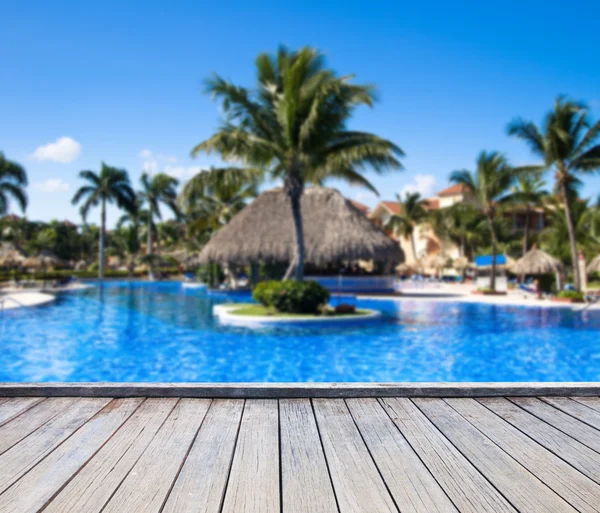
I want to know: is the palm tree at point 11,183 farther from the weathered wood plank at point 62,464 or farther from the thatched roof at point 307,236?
the weathered wood plank at point 62,464

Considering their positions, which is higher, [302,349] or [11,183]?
[11,183]

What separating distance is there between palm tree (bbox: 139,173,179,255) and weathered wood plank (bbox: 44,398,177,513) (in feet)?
138

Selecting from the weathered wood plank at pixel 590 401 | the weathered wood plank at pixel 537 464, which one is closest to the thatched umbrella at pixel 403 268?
the weathered wood plank at pixel 590 401

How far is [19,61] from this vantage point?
12.8 metres

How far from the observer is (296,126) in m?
14.9

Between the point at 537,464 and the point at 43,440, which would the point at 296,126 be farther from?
the point at 537,464

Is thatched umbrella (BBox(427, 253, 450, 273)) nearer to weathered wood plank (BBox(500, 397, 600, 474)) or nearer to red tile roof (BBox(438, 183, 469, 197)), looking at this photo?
red tile roof (BBox(438, 183, 469, 197))

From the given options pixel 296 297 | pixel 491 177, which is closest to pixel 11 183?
pixel 296 297

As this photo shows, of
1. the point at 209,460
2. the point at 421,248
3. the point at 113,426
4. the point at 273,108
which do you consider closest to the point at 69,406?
the point at 113,426

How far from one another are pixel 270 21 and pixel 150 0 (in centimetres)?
213

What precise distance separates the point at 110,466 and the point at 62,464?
21cm

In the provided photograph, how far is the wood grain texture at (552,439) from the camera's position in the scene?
2268 millimetres

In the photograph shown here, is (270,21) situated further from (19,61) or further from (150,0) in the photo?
(19,61)

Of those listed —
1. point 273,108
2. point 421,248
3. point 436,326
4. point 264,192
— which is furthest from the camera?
point 421,248
